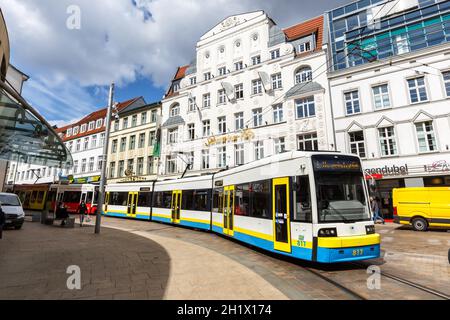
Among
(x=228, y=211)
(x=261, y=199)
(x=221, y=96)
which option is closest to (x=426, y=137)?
(x=228, y=211)

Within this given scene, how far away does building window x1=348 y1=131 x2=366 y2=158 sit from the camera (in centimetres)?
1953

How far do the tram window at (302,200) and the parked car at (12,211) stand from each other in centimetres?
1331

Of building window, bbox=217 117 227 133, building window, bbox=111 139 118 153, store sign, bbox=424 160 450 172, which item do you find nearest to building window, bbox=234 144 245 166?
building window, bbox=217 117 227 133

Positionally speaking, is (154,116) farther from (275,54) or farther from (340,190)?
(340,190)

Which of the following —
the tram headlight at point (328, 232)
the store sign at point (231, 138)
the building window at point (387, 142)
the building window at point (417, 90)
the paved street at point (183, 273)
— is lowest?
the paved street at point (183, 273)

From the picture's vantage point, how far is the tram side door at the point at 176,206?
16125mm

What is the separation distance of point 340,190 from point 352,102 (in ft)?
52.7

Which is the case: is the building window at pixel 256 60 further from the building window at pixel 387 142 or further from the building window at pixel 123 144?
the building window at pixel 123 144

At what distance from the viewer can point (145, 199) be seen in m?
19.4

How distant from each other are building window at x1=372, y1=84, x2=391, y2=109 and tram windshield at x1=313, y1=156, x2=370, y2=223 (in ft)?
49.5

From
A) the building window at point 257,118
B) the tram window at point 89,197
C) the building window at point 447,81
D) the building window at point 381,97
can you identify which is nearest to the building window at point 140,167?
the tram window at point 89,197
